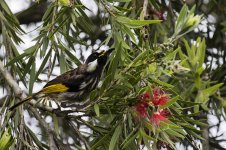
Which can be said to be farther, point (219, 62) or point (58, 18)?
point (219, 62)

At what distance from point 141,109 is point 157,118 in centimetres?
6

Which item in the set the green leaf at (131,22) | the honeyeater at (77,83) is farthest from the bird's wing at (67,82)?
the green leaf at (131,22)

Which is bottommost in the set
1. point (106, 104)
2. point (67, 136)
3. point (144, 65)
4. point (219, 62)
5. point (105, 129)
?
point (67, 136)

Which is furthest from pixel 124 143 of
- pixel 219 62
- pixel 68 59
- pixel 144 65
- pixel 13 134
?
pixel 219 62

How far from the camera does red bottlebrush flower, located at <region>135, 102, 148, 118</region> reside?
2137 mm

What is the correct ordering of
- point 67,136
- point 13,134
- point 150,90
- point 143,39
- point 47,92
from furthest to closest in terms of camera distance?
1. point 67,136
2. point 47,92
3. point 13,134
4. point 143,39
5. point 150,90

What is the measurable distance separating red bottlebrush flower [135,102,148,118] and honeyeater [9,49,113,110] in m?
0.57

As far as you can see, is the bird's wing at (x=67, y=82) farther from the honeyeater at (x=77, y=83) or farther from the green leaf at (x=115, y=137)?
the green leaf at (x=115, y=137)

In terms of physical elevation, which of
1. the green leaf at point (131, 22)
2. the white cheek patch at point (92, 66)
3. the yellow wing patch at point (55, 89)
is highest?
→ the green leaf at point (131, 22)

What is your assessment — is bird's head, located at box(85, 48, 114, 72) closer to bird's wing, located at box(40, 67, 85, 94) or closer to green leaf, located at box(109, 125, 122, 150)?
bird's wing, located at box(40, 67, 85, 94)

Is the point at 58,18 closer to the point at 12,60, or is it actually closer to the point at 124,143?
the point at 12,60

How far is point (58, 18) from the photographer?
8.15 feet

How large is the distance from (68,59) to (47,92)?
0.24 meters

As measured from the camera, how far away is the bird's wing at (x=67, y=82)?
9.05 ft
